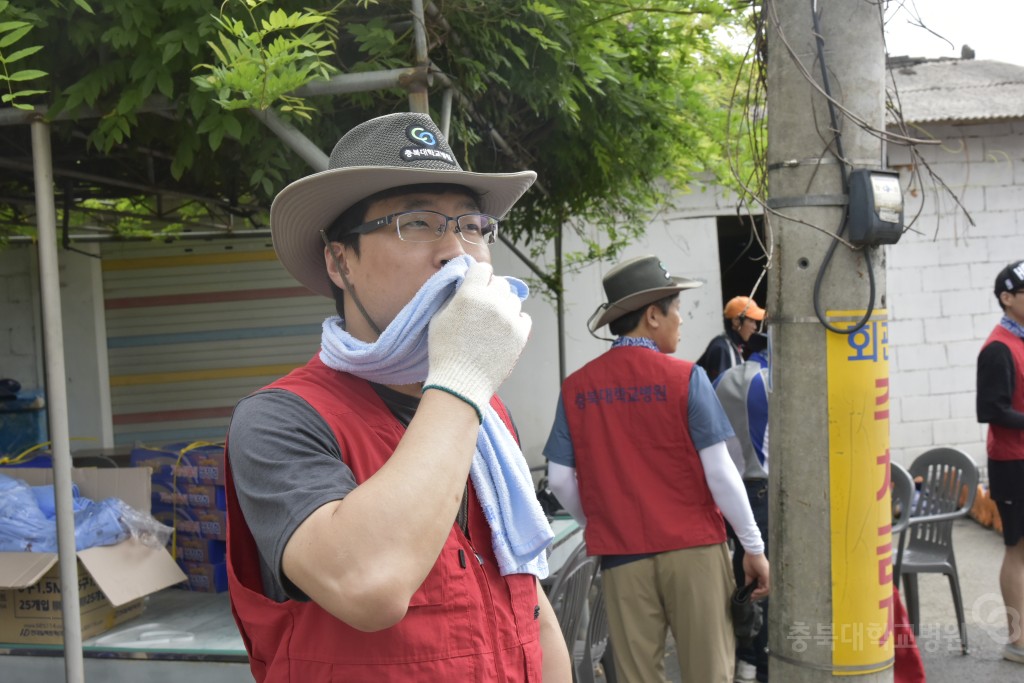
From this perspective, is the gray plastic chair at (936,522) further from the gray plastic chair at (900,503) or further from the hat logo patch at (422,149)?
the hat logo patch at (422,149)

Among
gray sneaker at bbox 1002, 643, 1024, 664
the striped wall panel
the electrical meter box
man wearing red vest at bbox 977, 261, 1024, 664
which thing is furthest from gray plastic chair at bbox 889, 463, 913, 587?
the striped wall panel

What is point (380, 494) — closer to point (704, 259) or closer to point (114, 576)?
point (114, 576)

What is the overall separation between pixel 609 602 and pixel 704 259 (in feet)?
21.2

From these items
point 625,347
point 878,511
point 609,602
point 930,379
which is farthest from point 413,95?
point 930,379

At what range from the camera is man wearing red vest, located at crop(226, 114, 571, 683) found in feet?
4.26

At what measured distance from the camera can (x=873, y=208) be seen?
9.21 ft

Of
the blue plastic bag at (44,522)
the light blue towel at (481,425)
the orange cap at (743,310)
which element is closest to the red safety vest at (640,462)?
the blue plastic bag at (44,522)

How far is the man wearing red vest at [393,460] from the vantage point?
1.30 metres

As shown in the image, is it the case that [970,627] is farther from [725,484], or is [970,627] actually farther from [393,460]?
[393,460]

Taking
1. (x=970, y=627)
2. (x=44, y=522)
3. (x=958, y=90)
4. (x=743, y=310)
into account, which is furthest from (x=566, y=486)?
(x=958, y=90)

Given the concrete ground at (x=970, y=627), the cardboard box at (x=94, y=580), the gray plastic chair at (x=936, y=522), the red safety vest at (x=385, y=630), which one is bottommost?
the concrete ground at (x=970, y=627)

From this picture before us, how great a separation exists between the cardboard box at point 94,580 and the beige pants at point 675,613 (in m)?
1.95

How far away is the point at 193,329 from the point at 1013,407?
24.6 feet

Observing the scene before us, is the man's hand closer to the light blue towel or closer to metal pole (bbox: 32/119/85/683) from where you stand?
the light blue towel
